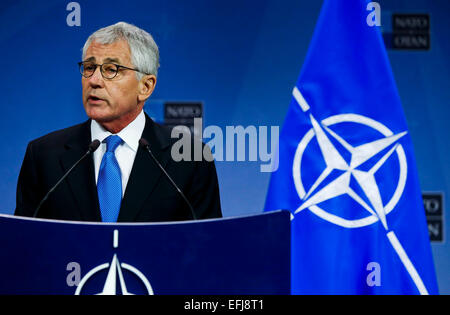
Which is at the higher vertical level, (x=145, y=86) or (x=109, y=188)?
(x=145, y=86)

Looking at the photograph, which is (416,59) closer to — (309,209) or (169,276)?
(309,209)

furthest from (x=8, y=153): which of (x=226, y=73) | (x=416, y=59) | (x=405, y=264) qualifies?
(x=416, y=59)

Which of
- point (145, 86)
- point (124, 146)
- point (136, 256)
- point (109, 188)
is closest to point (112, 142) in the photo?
point (124, 146)

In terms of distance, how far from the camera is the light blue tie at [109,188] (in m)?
1.88

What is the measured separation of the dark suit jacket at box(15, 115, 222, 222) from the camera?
1.88 m

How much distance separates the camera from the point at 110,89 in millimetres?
2004

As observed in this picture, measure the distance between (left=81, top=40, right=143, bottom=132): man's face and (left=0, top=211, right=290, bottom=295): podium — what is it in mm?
793

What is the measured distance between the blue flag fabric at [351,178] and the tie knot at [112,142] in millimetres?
669

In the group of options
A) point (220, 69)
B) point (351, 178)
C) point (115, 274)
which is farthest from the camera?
point (220, 69)

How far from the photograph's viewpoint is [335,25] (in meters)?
2.30

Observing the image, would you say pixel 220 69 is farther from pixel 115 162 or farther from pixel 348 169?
pixel 115 162

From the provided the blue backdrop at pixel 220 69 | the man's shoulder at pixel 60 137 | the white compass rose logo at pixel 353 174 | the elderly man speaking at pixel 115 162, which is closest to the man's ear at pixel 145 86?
the elderly man speaking at pixel 115 162

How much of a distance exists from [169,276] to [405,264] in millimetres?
1243

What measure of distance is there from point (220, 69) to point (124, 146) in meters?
0.93
